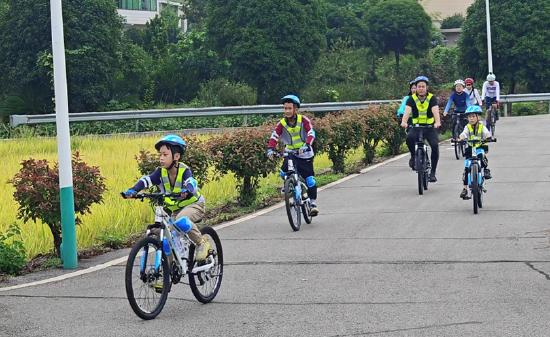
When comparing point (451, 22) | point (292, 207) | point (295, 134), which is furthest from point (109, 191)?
point (451, 22)

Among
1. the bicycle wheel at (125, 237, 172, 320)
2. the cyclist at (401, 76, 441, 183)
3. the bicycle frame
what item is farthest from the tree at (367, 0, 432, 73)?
the bicycle wheel at (125, 237, 172, 320)

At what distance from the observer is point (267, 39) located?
157ft

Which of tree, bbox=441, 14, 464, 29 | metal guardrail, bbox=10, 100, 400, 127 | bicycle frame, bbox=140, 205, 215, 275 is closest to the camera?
bicycle frame, bbox=140, 205, 215, 275

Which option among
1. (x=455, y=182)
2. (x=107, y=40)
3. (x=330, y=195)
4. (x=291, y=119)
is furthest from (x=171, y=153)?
(x=107, y=40)

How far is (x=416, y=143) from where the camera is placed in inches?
678

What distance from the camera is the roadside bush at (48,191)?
1140 cm

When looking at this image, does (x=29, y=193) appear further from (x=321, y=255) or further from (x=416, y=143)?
(x=416, y=143)

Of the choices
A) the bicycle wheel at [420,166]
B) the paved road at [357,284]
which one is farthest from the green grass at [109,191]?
the bicycle wheel at [420,166]

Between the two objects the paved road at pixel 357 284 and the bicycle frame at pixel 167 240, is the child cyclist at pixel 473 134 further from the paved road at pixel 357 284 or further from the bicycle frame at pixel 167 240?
the bicycle frame at pixel 167 240

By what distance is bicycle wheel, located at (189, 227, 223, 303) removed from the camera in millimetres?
8953

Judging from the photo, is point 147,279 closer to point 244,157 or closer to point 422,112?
point 244,157

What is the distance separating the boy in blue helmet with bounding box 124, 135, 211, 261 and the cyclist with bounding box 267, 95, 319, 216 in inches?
184

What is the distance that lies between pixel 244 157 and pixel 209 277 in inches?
255

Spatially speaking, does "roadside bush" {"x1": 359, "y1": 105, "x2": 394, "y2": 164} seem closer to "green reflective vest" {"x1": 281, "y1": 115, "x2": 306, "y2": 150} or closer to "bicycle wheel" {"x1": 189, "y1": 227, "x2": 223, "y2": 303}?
"green reflective vest" {"x1": 281, "y1": 115, "x2": 306, "y2": 150}
